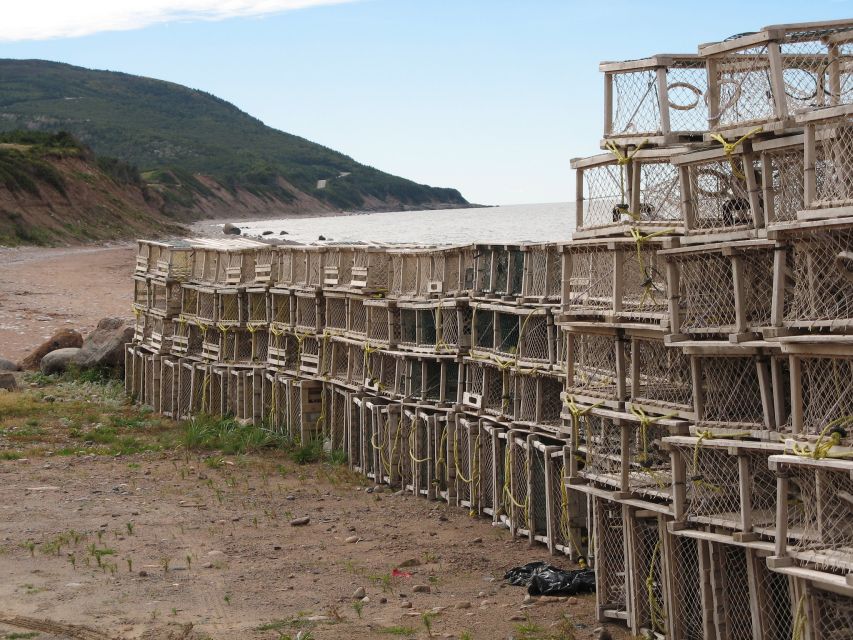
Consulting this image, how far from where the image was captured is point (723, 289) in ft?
23.9

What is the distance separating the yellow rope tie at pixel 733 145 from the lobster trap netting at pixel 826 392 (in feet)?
4.14

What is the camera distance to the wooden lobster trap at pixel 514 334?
34.7 ft

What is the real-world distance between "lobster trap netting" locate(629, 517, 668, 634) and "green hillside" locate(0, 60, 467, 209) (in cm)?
8784

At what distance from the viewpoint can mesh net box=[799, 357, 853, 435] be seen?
6.28 metres

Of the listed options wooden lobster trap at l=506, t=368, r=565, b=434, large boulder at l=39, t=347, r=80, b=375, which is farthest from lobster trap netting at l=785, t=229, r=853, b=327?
large boulder at l=39, t=347, r=80, b=375

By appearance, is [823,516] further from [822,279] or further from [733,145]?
[733,145]

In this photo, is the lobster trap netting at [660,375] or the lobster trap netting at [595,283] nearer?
the lobster trap netting at [660,375]

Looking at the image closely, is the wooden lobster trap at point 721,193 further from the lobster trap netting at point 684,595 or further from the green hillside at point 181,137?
the green hillside at point 181,137

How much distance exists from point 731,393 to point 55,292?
97.2 feet

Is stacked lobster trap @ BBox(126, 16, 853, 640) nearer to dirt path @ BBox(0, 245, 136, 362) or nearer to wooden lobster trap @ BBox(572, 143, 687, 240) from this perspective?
wooden lobster trap @ BBox(572, 143, 687, 240)

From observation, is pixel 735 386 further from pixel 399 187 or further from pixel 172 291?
pixel 399 187

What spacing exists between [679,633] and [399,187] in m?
155

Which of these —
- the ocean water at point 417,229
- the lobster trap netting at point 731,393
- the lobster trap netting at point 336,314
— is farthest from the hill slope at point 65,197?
the lobster trap netting at point 731,393

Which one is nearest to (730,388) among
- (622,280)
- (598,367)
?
(622,280)
